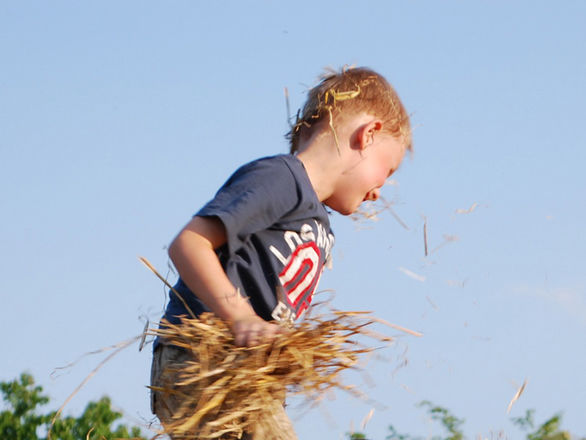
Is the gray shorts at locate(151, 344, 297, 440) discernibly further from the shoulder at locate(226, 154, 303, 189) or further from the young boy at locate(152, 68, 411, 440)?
the shoulder at locate(226, 154, 303, 189)

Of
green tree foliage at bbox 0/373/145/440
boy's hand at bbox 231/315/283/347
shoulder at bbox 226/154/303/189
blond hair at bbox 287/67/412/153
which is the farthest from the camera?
green tree foliage at bbox 0/373/145/440

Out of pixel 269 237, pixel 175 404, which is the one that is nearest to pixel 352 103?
pixel 269 237

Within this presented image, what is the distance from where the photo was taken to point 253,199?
2.86 m

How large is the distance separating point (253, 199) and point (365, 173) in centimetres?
70

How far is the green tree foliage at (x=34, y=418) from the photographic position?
25.1 metres

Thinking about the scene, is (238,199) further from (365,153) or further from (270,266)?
(365,153)

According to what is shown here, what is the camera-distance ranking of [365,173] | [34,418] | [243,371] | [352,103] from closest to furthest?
[243,371] < [365,173] < [352,103] < [34,418]

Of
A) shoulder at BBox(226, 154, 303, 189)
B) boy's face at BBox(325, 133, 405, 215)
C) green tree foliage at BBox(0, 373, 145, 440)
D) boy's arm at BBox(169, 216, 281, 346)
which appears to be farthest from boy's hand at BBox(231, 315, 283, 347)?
green tree foliage at BBox(0, 373, 145, 440)

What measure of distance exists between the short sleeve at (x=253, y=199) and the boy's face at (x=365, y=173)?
0.40 m

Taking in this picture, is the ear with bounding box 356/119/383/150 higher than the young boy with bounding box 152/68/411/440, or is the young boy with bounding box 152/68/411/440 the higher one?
the ear with bounding box 356/119/383/150

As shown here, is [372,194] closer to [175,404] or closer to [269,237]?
[269,237]

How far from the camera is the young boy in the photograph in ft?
9.07

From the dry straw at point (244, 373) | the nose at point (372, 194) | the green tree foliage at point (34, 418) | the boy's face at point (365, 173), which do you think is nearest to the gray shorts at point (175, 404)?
the dry straw at point (244, 373)

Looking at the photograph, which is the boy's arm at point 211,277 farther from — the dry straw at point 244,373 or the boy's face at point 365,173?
the boy's face at point 365,173
